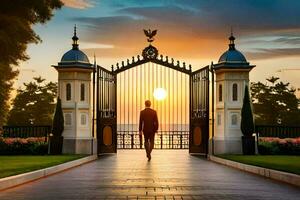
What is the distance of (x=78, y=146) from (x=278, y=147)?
25.7ft

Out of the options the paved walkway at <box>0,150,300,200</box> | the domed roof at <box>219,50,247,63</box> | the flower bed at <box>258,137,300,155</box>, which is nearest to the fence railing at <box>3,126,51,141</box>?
the domed roof at <box>219,50,247,63</box>

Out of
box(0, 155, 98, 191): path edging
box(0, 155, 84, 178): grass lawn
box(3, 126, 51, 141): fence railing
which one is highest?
box(3, 126, 51, 141): fence railing

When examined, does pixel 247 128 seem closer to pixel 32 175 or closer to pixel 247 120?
pixel 247 120

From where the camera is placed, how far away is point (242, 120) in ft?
88.4

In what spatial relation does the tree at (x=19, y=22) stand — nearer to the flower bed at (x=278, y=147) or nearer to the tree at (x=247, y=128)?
the tree at (x=247, y=128)

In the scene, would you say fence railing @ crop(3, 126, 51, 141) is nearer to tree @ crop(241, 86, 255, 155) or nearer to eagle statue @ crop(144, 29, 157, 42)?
eagle statue @ crop(144, 29, 157, 42)

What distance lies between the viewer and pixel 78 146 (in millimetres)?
27766

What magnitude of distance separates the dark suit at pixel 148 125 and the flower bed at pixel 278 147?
5.50m

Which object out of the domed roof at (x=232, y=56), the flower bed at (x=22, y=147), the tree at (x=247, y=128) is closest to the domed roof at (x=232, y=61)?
the domed roof at (x=232, y=56)

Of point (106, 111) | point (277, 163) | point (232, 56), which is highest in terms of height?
point (232, 56)

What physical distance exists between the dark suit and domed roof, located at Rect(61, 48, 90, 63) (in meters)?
5.75

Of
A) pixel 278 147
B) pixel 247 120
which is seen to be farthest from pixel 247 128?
pixel 278 147

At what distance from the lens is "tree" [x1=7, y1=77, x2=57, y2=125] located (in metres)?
58.1

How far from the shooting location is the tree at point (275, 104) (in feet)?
198
